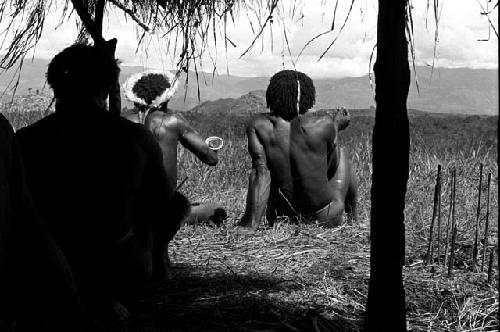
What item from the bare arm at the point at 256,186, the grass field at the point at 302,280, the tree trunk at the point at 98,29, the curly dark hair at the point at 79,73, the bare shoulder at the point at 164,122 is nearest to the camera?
the curly dark hair at the point at 79,73

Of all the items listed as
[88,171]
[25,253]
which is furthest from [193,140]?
[25,253]

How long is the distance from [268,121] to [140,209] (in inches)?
118

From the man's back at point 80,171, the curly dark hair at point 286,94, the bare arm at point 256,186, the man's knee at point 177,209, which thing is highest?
the curly dark hair at point 286,94

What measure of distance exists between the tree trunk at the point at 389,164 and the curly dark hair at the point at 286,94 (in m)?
3.57

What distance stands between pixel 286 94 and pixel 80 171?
10.6ft

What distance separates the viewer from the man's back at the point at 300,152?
21.0 feet

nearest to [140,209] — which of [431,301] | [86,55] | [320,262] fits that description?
[86,55]

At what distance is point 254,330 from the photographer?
130 inches

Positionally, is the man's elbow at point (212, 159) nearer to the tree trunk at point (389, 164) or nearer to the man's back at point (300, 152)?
the man's back at point (300, 152)

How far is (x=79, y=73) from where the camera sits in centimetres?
326

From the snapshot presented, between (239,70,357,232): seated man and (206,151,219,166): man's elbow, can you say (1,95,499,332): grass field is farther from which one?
(206,151,219,166): man's elbow

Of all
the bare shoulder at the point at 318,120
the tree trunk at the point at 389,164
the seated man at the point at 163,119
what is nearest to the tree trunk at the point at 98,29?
the seated man at the point at 163,119

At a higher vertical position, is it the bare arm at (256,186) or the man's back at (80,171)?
the man's back at (80,171)

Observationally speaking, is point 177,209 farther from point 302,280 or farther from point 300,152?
point 300,152
